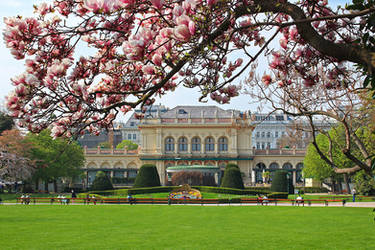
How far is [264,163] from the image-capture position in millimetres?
71875

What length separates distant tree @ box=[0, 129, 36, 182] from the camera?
39.7 metres

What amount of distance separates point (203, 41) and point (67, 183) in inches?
2564

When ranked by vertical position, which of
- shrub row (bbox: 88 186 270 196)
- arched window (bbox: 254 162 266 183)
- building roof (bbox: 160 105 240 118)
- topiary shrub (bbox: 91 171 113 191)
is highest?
building roof (bbox: 160 105 240 118)

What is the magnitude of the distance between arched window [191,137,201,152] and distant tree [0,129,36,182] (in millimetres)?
31384

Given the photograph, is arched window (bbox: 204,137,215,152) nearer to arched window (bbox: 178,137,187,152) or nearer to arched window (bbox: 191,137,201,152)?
arched window (bbox: 191,137,201,152)

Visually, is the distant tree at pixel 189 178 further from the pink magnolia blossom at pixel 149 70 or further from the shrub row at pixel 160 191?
the pink magnolia blossom at pixel 149 70

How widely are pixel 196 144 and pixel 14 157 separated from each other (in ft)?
120

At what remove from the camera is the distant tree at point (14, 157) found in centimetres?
3969

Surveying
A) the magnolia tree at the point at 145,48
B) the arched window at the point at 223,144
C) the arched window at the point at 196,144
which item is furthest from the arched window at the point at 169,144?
the magnolia tree at the point at 145,48

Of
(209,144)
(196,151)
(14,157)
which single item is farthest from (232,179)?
(209,144)

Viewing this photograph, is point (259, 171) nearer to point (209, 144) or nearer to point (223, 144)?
point (223, 144)

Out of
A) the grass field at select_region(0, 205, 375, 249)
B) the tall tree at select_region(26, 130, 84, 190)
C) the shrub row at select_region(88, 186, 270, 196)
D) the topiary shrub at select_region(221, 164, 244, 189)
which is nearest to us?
the grass field at select_region(0, 205, 375, 249)

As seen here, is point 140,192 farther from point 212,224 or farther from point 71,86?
point 71,86

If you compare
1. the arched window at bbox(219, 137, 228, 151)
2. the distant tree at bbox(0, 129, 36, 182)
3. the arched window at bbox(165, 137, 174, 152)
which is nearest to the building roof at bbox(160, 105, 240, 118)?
the arched window at bbox(219, 137, 228, 151)
